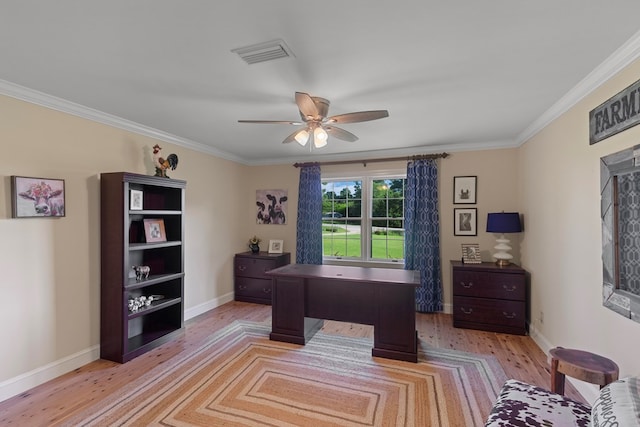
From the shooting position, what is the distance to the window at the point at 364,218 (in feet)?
15.7

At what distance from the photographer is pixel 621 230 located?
195 centimetres

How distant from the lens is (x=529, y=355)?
10.1ft

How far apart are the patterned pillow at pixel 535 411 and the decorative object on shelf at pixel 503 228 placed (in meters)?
2.37

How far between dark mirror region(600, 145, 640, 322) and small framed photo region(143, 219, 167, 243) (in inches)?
162

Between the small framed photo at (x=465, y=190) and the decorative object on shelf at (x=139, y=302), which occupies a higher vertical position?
the small framed photo at (x=465, y=190)

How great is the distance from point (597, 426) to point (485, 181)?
349 centimetres

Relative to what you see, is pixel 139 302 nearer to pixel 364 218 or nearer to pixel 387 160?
pixel 364 218

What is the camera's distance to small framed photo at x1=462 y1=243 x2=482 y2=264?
13.1 feet

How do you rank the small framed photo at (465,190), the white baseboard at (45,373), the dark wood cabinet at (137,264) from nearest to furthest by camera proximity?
the white baseboard at (45,373) → the dark wood cabinet at (137,264) → the small framed photo at (465,190)

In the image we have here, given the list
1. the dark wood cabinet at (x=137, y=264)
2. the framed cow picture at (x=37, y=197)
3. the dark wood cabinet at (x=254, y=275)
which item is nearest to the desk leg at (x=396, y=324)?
the dark wood cabinet at (x=254, y=275)

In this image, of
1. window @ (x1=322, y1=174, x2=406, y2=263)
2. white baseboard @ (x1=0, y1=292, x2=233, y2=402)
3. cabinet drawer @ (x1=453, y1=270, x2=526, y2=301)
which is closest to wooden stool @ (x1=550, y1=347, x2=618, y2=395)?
cabinet drawer @ (x1=453, y1=270, x2=526, y2=301)

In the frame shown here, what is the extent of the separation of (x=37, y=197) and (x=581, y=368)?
4091mm

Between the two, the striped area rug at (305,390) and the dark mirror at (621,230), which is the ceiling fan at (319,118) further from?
the striped area rug at (305,390)

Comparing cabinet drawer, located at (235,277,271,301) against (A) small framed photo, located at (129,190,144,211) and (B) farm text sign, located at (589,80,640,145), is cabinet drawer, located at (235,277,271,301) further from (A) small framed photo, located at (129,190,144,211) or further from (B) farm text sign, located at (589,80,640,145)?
(B) farm text sign, located at (589,80,640,145)
